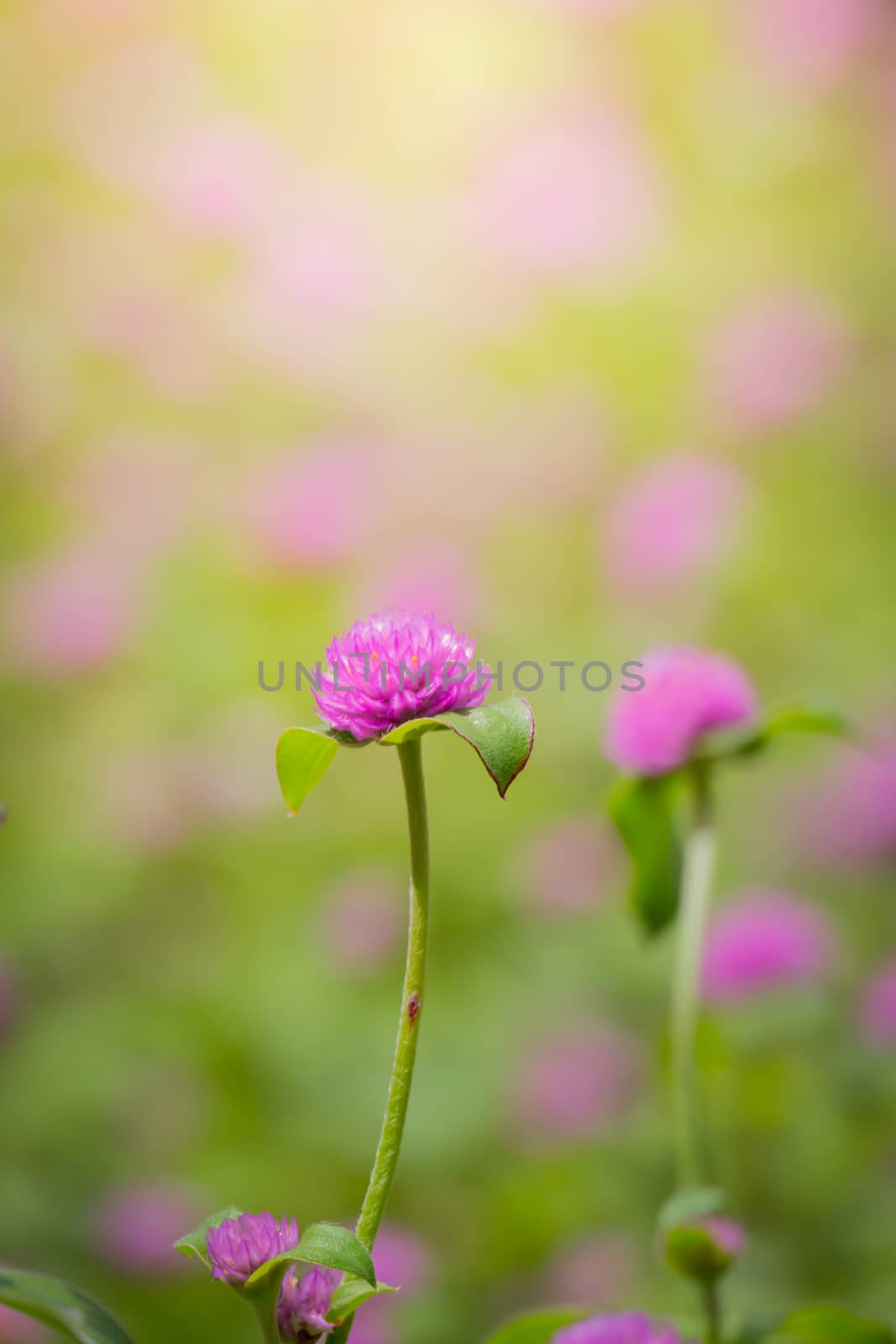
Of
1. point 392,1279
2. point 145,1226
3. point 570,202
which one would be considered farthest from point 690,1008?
point 570,202

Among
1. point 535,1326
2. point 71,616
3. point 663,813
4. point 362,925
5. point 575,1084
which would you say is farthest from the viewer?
point 71,616

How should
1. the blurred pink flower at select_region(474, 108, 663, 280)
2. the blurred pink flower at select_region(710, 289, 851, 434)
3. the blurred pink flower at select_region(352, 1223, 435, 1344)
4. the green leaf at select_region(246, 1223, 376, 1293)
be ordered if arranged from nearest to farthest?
the green leaf at select_region(246, 1223, 376, 1293)
the blurred pink flower at select_region(352, 1223, 435, 1344)
the blurred pink flower at select_region(710, 289, 851, 434)
the blurred pink flower at select_region(474, 108, 663, 280)

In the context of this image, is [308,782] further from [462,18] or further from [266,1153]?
[462,18]

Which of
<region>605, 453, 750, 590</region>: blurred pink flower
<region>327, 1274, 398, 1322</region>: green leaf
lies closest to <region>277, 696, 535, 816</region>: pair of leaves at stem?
<region>327, 1274, 398, 1322</region>: green leaf

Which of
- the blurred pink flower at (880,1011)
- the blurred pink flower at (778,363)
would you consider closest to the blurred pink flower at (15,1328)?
the blurred pink flower at (880,1011)

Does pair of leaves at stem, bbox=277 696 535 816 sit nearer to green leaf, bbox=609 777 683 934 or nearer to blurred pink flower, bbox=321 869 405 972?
green leaf, bbox=609 777 683 934

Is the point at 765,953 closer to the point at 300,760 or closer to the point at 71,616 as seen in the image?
the point at 300,760

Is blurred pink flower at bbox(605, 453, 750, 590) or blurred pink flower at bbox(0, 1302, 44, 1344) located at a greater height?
blurred pink flower at bbox(605, 453, 750, 590)
